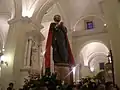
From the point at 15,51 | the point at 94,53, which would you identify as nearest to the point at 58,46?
the point at 15,51

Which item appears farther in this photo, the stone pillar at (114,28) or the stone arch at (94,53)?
the stone arch at (94,53)

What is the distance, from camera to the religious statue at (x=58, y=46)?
233 inches

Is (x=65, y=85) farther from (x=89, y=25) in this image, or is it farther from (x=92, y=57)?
(x=92, y=57)

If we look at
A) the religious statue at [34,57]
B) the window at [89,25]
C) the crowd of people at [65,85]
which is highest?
the window at [89,25]

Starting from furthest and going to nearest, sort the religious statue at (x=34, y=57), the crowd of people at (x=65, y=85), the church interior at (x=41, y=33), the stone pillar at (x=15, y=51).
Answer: the religious statue at (x=34, y=57) → the stone pillar at (x=15, y=51) → the church interior at (x=41, y=33) → the crowd of people at (x=65, y=85)

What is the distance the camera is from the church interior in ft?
20.2

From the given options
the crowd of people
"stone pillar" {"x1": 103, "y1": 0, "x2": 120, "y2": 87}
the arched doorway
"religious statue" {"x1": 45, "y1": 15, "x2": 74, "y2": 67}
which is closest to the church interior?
"stone pillar" {"x1": 103, "y1": 0, "x2": 120, "y2": 87}

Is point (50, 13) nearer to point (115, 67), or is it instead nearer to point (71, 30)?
point (71, 30)

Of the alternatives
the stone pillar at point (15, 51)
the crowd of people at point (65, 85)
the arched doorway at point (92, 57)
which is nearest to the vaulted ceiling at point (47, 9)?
the stone pillar at point (15, 51)

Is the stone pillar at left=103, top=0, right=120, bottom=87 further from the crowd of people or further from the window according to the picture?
the window

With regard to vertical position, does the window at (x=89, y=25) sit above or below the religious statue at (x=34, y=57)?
above

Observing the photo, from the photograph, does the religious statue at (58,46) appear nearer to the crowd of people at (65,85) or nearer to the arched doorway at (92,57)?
the crowd of people at (65,85)

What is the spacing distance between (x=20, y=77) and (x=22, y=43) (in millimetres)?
1804

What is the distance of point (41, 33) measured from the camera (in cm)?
1185
